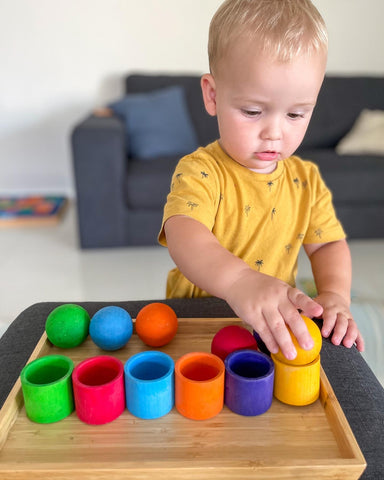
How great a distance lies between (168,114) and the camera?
2598mm

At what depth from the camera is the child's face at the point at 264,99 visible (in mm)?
638

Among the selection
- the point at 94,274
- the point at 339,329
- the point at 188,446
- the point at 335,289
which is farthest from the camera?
the point at 94,274

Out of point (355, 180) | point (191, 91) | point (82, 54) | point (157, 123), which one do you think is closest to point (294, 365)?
point (355, 180)

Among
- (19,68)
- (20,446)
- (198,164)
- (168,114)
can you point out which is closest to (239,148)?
Answer: (198,164)

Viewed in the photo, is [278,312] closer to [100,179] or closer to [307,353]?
[307,353]

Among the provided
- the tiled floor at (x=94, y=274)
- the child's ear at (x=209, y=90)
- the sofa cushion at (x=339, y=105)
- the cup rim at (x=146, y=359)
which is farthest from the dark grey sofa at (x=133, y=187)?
the cup rim at (x=146, y=359)

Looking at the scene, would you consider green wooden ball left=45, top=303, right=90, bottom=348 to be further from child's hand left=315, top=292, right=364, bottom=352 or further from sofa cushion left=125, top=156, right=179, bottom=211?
sofa cushion left=125, top=156, right=179, bottom=211

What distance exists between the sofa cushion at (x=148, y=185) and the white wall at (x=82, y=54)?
3.77 feet

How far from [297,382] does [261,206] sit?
378 millimetres

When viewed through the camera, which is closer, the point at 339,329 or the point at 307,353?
the point at 307,353

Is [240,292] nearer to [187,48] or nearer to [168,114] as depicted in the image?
[168,114]

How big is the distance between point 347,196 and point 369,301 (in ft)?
2.12

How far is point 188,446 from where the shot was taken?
517mm

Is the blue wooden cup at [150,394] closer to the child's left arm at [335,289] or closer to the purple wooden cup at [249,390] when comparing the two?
the purple wooden cup at [249,390]
